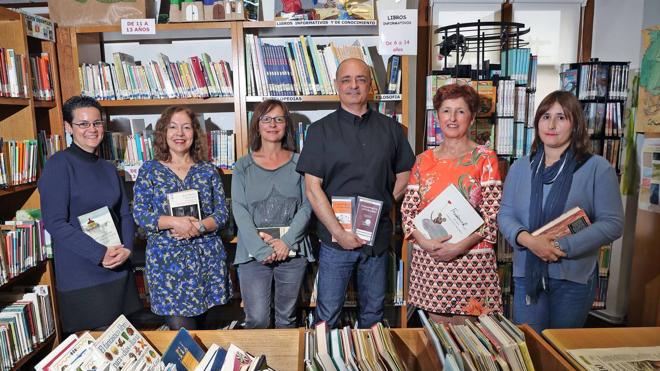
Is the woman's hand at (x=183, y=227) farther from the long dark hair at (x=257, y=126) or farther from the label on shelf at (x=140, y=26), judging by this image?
the label on shelf at (x=140, y=26)

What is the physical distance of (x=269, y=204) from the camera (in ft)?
8.21

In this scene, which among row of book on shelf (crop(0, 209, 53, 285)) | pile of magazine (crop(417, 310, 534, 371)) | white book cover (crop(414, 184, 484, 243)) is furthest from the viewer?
row of book on shelf (crop(0, 209, 53, 285))

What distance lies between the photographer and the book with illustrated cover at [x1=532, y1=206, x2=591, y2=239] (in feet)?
6.21

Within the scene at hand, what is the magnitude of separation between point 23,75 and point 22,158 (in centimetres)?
47

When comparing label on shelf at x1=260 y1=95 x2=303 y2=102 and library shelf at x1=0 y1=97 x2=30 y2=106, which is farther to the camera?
label on shelf at x1=260 y1=95 x2=303 y2=102

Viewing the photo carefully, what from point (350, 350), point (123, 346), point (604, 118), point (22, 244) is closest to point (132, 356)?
point (123, 346)

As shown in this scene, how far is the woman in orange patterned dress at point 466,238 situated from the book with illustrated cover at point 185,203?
1153 mm

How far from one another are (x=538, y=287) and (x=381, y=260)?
2.66ft

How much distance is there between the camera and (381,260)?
2488mm

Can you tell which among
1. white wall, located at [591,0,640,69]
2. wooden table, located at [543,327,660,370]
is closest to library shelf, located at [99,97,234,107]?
wooden table, located at [543,327,660,370]

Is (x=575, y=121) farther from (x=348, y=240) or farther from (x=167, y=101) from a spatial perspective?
(x=167, y=101)

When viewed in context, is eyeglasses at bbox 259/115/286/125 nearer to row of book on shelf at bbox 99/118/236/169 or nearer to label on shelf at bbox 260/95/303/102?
label on shelf at bbox 260/95/303/102

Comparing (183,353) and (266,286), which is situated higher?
(183,353)

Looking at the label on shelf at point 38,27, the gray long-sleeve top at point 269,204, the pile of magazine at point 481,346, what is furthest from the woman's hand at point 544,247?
the label on shelf at point 38,27
